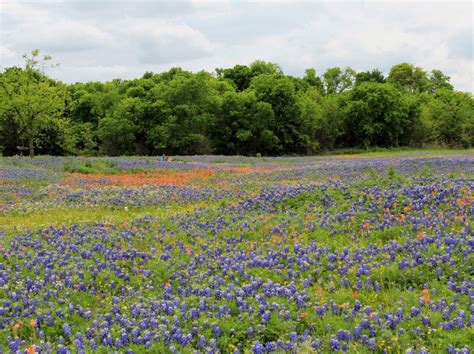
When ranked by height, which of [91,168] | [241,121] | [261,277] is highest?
[241,121]

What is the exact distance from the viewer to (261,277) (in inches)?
279

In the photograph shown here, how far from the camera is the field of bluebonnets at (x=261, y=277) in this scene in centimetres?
498

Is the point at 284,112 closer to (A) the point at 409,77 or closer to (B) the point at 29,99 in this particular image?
(B) the point at 29,99

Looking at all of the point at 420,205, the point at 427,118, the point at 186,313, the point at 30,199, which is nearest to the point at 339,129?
the point at 427,118

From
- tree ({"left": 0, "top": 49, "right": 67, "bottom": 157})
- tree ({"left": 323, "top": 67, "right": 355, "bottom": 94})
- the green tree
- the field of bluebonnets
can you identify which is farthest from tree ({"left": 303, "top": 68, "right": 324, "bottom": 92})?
the field of bluebonnets

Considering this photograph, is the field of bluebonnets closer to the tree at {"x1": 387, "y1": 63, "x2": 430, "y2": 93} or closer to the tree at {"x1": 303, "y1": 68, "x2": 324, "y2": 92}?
the tree at {"x1": 303, "y1": 68, "x2": 324, "y2": 92}

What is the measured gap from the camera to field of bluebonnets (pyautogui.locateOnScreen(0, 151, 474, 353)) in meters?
4.98

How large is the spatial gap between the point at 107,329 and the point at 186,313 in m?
0.89

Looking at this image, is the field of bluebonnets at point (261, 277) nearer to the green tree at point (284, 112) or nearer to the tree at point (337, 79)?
the green tree at point (284, 112)

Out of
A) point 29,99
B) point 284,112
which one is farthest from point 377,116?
point 29,99

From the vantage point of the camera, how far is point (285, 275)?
713 centimetres

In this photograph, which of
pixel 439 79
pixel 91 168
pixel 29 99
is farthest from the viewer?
pixel 439 79

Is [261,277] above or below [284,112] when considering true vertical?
below

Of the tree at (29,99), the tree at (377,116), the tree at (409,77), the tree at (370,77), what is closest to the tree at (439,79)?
the tree at (409,77)
